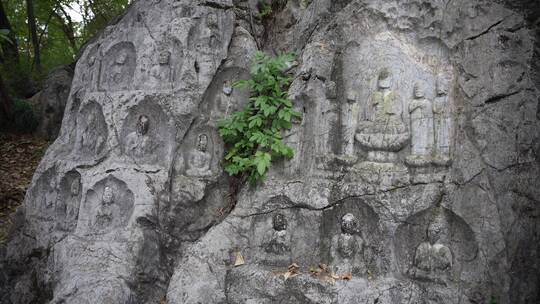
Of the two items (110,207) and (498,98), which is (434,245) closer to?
(498,98)

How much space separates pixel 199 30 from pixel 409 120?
10.4 feet

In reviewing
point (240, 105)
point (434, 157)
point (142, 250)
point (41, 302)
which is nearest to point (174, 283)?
point (142, 250)

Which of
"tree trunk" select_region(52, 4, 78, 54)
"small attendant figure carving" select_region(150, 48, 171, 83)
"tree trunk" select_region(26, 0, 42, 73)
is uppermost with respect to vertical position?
"tree trunk" select_region(52, 4, 78, 54)

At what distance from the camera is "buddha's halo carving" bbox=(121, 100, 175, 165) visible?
5539 millimetres

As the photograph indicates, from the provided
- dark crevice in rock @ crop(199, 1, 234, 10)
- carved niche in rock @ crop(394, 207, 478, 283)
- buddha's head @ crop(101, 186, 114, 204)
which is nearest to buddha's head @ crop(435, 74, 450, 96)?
carved niche in rock @ crop(394, 207, 478, 283)

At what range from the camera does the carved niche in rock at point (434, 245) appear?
4.36 meters

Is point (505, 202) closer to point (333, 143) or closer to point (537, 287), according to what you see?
point (537, 287)

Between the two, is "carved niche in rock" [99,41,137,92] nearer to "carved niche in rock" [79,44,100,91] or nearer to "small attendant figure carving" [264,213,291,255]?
"carved niche in rock" [79,44,100,91]

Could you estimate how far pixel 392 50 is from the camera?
5027 millimetres

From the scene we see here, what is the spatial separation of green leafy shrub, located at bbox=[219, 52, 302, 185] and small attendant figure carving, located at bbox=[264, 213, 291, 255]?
0.62 m

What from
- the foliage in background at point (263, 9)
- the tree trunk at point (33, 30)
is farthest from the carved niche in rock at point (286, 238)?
the tree trunk at point (33, 30)

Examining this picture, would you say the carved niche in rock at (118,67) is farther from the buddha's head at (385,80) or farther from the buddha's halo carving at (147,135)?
the buddha's head at (385,80)

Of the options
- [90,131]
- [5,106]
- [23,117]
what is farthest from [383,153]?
[23,117]

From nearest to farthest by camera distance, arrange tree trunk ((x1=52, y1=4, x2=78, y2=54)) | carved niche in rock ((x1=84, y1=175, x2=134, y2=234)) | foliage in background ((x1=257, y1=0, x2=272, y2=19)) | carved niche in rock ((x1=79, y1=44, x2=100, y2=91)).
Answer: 1. carved niche in rock ((x1=84, y1=175, x2=134, y2=234))
2. carved niche in rock ((x1=79, y1=44, x2=100, y2=91))
3. foliage in background ((x1=257, y1=0, x2=272, y2=19))
4. tree trunk ((x1=52, y1=4, x2=78, y2=54))
